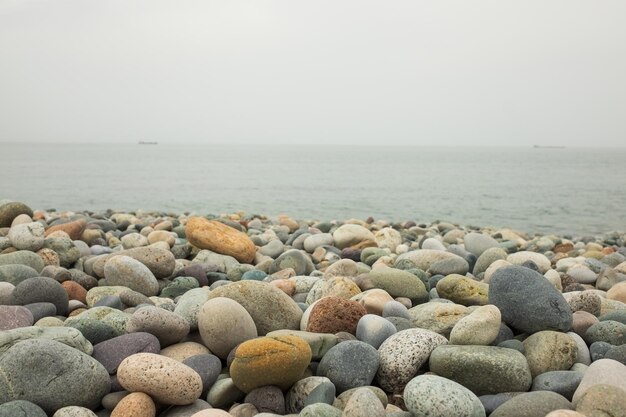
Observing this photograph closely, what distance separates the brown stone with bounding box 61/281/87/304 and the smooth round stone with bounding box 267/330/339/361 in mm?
2500

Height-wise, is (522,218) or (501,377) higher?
(501,377)

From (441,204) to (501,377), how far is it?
83.4ft

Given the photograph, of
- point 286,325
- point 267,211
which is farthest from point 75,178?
point 286,325

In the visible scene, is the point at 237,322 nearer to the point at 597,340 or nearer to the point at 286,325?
the point at 286,325

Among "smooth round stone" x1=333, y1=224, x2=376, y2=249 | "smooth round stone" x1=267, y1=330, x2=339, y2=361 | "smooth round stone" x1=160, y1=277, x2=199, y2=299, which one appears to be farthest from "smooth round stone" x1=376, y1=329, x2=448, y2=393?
"smooth round stone" x1=333, y1=224, x2=376, y2=249

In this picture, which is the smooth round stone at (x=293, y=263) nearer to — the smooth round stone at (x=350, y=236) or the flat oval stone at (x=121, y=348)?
the smooth round stone at (x=350, y=236)

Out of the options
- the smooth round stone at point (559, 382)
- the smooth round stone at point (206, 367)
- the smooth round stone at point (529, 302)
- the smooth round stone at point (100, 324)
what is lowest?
the smooth round stone at point (206, 367)

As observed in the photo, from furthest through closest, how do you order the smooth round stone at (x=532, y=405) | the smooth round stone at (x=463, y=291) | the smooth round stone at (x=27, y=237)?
1. the smooth round stone at (x=27, y=237)
2. the smooth round stone at (x=463, y=291)
3. the smooth round stone at (x=532, y=405)

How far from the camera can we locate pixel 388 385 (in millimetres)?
3525

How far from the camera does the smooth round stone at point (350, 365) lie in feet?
11.4

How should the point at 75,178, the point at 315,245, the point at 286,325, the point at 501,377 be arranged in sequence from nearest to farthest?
the point at 501,377 < the point at 286,325 < the point at 315,245 < the point at 75,178

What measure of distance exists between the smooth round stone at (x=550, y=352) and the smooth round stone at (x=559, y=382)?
0.38 ft

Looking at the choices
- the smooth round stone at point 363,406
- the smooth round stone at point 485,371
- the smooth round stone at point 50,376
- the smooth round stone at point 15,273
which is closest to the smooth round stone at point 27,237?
the smooth round stone at point 15,273

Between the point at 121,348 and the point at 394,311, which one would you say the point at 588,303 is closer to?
the point at 394,311
